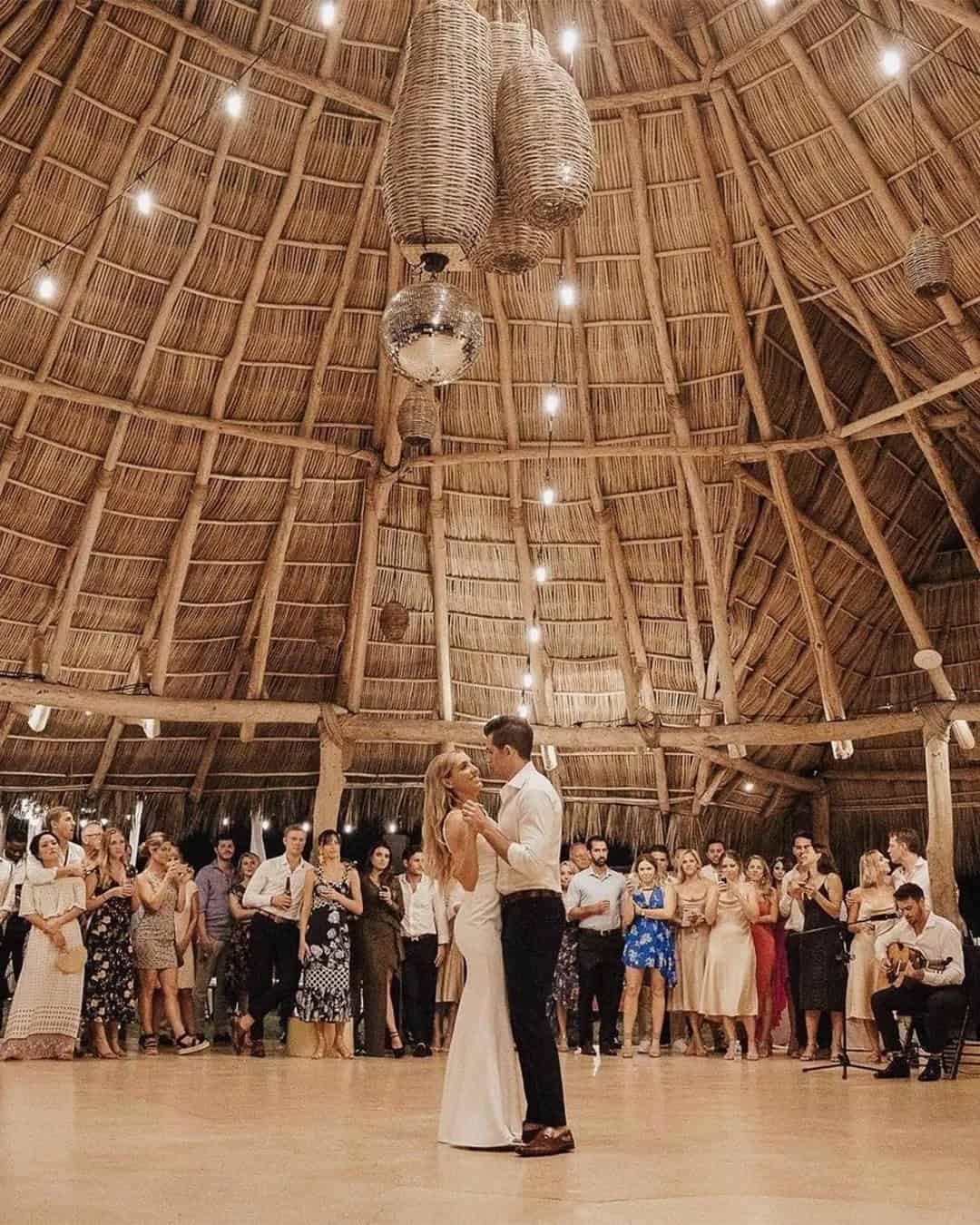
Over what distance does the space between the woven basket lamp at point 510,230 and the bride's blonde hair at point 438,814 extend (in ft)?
5.85

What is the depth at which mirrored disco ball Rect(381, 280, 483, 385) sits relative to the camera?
4695 mm

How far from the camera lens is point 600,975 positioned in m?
9.30

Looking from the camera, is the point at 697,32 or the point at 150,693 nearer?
the point at 697,32

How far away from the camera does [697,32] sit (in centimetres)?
880

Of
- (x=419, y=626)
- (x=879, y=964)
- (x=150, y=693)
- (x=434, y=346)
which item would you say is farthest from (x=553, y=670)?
(x=434, y=346)

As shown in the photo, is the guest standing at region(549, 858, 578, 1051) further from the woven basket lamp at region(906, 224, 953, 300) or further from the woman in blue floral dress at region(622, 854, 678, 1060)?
the woven basket lamp at region(906, 224, 953, 300)

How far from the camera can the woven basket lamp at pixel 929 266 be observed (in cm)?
727

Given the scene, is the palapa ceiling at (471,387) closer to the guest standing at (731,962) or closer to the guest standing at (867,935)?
the guest standing at (731,962)

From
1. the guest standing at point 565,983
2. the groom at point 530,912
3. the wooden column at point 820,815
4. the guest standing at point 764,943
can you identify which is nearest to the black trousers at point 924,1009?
the guest standing at point 764,943

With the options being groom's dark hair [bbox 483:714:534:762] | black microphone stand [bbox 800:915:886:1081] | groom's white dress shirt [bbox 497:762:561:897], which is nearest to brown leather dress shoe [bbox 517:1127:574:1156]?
groom's white dress shirt [bbox 497:762:561:897]

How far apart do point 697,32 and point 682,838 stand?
26.3ft

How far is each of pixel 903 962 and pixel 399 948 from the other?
338 cm

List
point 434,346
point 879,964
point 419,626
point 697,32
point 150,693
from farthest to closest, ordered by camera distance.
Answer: point 419,626
point 150,693
point 697,32
point 879,964
point 434,346

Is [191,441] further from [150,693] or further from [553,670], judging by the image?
[553,670]
